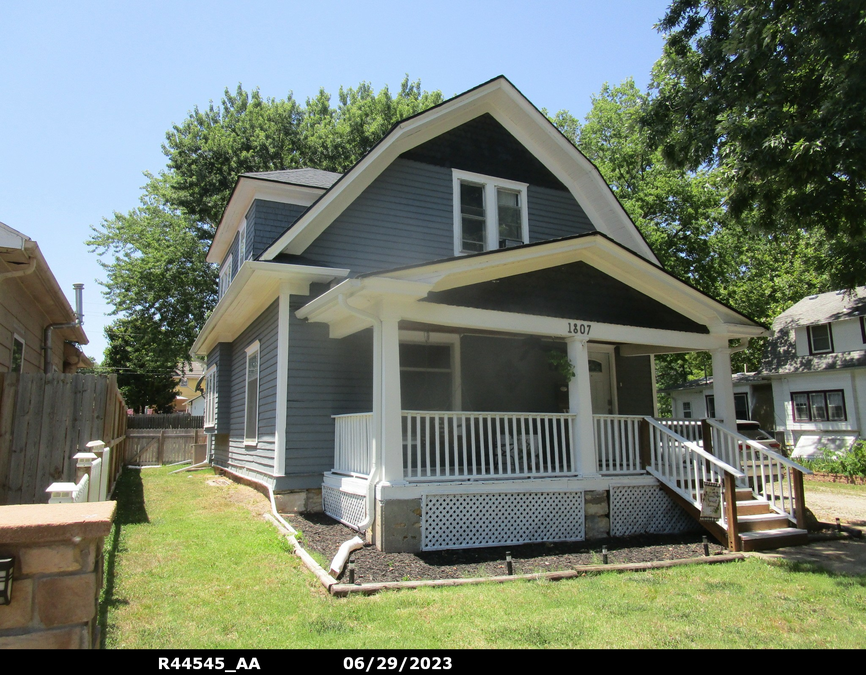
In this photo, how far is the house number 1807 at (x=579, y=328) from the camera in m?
8.45

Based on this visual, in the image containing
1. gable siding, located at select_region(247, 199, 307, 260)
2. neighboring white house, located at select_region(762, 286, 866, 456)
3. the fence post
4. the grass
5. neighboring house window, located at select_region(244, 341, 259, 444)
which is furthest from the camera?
neighboring white house, located at select_region(762, 286, 866, 456)

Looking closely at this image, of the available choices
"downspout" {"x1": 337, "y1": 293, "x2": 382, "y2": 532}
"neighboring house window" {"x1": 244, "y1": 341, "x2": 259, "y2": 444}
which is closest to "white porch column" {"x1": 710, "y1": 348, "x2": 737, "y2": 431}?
"downspout" {"x1": 337, "y1": 293, "x2": 382, "y2": 532}

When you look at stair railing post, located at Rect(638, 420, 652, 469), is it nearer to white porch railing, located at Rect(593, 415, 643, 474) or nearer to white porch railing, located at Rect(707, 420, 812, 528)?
white porch railing, located at Rect(593, 415, 643, 474)

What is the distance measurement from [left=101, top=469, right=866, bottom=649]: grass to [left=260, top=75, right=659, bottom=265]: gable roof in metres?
5.05

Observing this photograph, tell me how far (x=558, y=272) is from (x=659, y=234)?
53.3ft

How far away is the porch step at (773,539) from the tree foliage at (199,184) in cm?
2145

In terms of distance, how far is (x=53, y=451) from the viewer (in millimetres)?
6844

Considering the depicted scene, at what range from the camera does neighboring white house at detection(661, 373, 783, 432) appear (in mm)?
26344

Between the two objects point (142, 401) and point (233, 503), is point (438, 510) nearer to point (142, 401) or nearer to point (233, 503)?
point (233, 503)

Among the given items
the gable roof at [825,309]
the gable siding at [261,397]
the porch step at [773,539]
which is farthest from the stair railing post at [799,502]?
the gable roof at [825,309]

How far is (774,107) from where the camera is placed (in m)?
9.80

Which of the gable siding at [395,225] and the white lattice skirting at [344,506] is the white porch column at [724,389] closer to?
the gable siding at [395,225]

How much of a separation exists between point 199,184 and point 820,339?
25594 mm
